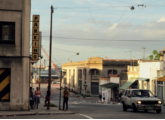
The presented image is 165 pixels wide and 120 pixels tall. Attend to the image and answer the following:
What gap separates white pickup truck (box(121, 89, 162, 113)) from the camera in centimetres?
2352

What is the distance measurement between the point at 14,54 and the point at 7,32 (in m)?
1.63

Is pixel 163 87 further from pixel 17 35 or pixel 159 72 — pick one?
pixel 17 35

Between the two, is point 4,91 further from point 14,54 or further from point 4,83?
point 14,54

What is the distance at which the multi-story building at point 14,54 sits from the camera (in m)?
24.9

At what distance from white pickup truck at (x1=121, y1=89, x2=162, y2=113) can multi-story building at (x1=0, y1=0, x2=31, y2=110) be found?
7.04 meters

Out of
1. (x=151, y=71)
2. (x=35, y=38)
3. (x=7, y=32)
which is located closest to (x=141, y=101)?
(x=35, y=38)

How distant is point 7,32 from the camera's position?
25.4 meters

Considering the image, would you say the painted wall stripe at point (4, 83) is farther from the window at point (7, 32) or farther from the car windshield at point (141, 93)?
the car windshield at point (141, 93)

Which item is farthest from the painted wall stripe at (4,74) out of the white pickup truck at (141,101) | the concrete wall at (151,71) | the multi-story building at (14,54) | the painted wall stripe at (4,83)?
the concrete wall at (151,71)

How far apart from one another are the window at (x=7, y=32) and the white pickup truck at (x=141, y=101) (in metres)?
8.97

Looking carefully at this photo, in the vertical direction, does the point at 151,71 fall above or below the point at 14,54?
below

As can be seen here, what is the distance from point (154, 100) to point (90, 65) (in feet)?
236

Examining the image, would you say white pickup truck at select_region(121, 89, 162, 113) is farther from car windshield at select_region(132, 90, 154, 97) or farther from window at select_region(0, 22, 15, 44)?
window at select_region(0, 22, 15, 44)

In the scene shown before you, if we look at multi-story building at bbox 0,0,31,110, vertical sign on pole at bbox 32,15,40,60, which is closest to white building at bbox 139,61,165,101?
vertical sign on pole at bbox 32,15,40,60
